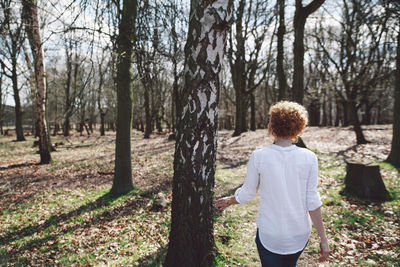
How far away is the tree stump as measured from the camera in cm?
528

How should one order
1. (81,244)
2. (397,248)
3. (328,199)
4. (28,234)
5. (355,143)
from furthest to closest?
(355,143)
(328,199)
(28,234)
(81,244)
(397,248)

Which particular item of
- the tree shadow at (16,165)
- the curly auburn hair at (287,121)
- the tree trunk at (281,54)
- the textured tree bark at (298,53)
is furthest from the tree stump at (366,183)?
the tree shadow at (16,165)

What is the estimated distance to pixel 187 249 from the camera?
269cm

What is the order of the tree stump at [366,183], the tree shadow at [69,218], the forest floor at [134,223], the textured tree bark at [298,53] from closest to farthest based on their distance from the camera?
1. the forest floor at [134,223]
2. the tree shadow at [69,218]
3. the tree stump at [366,183]
4. the textured tree bark at [298,53]

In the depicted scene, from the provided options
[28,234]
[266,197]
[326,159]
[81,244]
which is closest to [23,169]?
[28,234]

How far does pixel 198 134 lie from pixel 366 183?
16.9 feet

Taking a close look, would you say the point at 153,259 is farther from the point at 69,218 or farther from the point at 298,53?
the point at 298,53

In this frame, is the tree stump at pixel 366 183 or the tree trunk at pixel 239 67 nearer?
the tree stump at pixel 366 183

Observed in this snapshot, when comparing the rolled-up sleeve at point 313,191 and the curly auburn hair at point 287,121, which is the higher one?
the curly auburn hair at point 287,121

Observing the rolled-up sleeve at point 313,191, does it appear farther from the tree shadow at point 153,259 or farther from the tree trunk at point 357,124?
the tree trunk at point 357,124

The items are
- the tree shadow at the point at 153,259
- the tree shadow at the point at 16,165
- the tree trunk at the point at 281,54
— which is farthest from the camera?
the tree trunk at the point at 281,54

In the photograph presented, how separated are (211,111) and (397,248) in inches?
153

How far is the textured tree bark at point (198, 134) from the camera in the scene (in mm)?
2471

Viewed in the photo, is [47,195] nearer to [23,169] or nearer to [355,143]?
[23,169]
